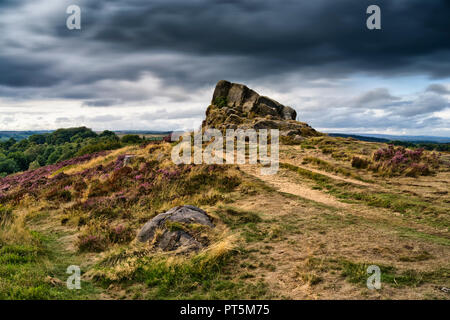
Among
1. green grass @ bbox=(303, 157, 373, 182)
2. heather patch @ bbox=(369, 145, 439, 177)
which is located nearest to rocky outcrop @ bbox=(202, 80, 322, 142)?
green grass @ bbox=(303, 157, 373, 182)

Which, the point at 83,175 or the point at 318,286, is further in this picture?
the point at 83,175

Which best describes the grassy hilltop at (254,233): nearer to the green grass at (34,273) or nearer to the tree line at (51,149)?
the green grass at (34,273)

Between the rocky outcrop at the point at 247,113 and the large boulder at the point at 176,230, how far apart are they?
21546mm

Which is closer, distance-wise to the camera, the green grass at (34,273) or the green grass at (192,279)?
the green grass at (34,273)

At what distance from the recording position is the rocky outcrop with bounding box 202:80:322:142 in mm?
33156

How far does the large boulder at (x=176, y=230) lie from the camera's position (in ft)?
27.4

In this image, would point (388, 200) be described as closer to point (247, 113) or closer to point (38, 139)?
point (247, 113)

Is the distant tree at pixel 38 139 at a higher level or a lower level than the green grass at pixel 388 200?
higher

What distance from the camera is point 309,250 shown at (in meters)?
7.89

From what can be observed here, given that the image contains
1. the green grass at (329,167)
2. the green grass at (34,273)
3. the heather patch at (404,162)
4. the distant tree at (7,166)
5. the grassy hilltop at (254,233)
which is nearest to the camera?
the green grass at (34,273)

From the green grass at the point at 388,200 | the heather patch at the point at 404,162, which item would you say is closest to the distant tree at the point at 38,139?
the green grass at the point at 388,200

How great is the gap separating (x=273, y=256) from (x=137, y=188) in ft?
37.6
